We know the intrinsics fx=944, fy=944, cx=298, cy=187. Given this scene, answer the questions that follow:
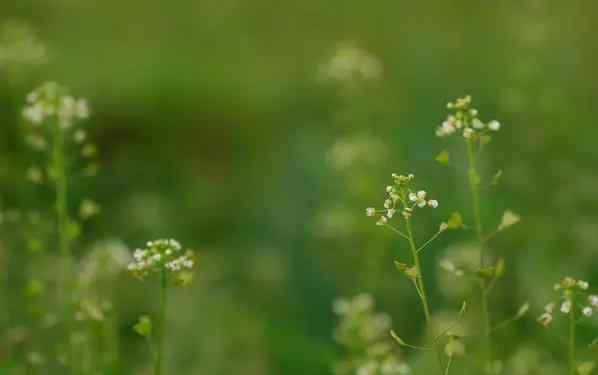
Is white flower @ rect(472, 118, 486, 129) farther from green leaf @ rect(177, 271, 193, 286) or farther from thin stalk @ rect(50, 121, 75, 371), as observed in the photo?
thin stalk @ rect(50, 121, 75, 371)

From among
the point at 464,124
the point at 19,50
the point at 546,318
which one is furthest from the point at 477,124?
the point at 19,50

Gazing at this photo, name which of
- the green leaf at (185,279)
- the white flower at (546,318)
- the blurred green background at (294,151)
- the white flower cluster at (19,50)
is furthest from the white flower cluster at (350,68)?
the white flower at (546,318)

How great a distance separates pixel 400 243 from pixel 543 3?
1743 mm

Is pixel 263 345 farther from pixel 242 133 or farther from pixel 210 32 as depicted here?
pixel 210 32

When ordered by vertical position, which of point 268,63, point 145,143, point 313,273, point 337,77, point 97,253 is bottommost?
point 97,253

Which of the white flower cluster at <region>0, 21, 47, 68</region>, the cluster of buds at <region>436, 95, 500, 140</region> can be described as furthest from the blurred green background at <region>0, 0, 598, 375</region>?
the cluster of buds at <region>436, 95, 500, 140</region>

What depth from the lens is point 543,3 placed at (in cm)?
539

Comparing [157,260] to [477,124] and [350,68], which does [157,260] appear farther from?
[350,68]

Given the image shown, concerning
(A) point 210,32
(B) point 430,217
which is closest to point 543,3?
(B) point 430,217

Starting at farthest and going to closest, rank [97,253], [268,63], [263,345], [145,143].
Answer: [268,63], [145,143], [263,345], [97,253]

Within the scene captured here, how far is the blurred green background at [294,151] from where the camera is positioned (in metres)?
4.11

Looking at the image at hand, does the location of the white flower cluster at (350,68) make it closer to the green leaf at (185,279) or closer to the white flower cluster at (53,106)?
the white flower cluster at (53,106)

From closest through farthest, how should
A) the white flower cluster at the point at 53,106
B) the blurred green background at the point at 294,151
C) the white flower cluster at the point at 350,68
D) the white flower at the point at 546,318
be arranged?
the white flower at the point at 546,318 < the white flower cluster at the point at 53,106 < the blurred green background at the point at 294,151 < the white flower cluster at the point at 350,68

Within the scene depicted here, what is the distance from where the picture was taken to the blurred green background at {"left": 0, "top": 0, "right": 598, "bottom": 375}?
13.5 ft
